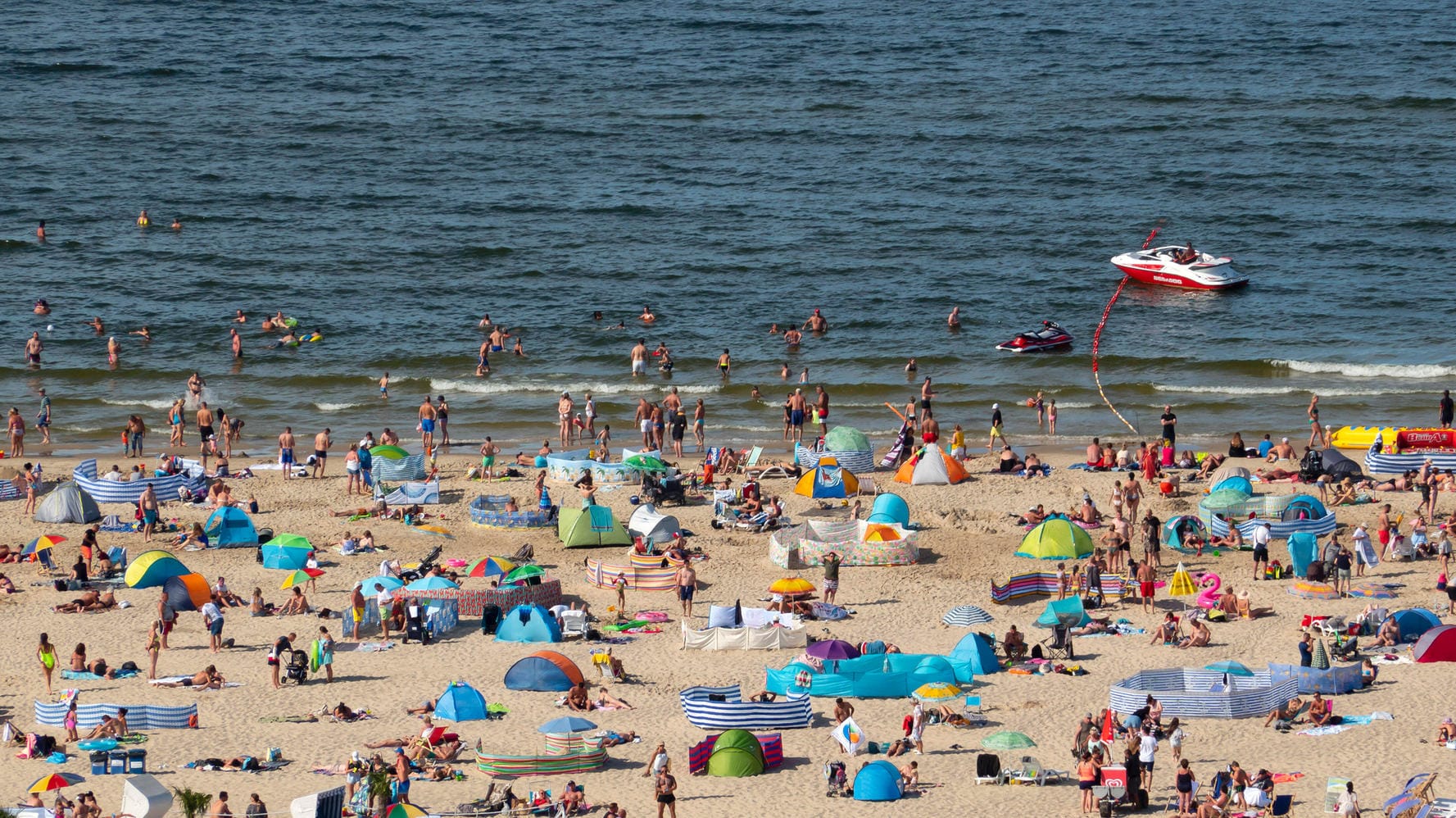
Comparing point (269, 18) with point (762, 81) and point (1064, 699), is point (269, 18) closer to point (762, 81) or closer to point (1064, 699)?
point (762, 81)

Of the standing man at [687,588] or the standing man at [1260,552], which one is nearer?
the standing man at [687,588]

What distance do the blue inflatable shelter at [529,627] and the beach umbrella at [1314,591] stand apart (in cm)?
1257

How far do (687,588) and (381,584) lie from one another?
203 inches

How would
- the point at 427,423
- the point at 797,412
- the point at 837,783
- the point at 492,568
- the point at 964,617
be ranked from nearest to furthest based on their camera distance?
the point at 837,783 → the point at 964,617 → the point at 492,568 → the point at 427,423 → the point at 797,412

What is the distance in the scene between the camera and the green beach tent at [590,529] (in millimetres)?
31344

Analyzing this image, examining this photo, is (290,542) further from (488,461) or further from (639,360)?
(639,360)

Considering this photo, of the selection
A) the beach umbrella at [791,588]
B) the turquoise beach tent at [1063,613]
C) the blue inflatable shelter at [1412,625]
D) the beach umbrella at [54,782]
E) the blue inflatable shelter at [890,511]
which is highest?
the blue inflatable shelter at [890,511]

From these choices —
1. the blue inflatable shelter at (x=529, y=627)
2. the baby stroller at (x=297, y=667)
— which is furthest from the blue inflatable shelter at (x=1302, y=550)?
the baby stroller at (x=297, y=667)

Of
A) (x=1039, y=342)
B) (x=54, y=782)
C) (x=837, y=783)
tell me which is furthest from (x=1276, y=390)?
(x=54, y=782)

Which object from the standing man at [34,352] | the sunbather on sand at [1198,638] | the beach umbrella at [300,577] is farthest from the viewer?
the standing man at [34,352]

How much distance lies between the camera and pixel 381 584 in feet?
92.6

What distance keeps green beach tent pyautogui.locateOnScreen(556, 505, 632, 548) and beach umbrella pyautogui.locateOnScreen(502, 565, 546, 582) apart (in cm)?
255

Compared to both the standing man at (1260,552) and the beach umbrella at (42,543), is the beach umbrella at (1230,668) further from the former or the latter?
the beach umbrella at (42,543)

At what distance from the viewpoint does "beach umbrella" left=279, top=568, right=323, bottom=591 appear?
29.0 metres
